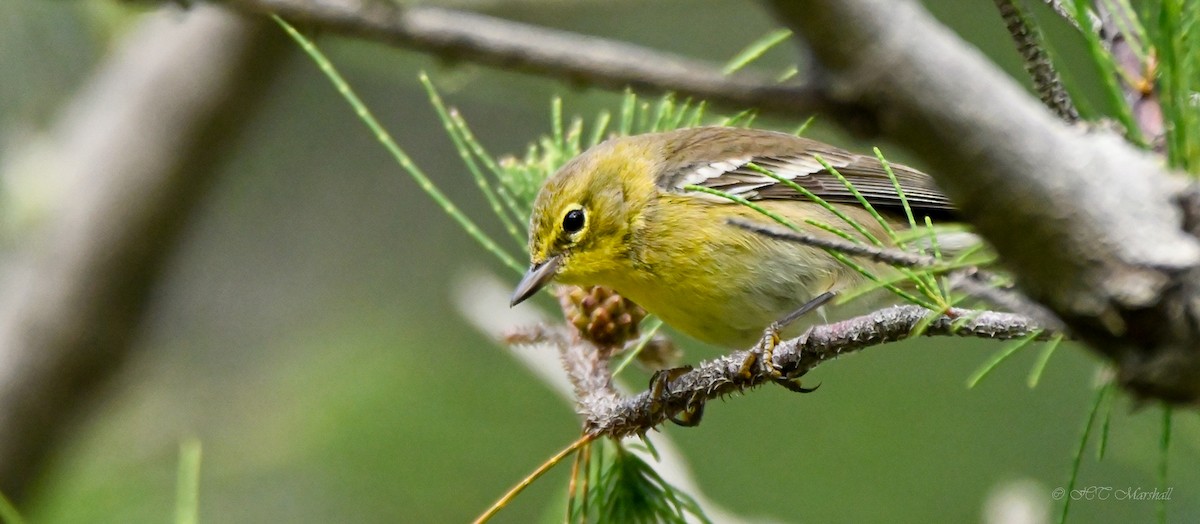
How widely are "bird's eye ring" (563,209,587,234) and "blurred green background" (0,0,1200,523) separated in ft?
2.94

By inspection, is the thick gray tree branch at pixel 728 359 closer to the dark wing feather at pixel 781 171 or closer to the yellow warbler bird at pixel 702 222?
the yellow warbler bird at pixel 702 222

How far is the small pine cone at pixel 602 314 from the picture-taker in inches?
100

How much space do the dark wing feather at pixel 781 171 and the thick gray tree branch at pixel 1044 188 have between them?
1.96 m

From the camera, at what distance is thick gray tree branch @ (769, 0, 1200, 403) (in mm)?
877

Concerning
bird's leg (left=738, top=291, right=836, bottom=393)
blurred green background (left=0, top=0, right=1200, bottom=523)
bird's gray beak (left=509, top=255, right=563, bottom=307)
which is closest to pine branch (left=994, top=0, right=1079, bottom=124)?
bird's leg (left=738, top=291, right=836, bottom=393)

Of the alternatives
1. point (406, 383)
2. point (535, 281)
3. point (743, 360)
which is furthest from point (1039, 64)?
point (406, 383)

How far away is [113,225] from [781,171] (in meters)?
3.60

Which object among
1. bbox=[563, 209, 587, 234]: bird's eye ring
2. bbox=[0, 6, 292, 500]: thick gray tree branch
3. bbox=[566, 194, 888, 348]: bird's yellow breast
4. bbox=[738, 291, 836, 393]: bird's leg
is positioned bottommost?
bbox=[738, 291, 836, 393]: bird's leg

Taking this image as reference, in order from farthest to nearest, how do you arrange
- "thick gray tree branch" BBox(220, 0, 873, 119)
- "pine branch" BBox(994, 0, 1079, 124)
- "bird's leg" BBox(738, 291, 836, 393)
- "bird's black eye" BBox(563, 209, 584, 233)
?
"bird's black eye" BBox(563, 209, 584, 233), "bird's leg" BBox(738, 291, 836, 393), "pine branch" BBox(994, 0, 1079, 124), "thick gray tree branch" BBox(220, 0, 873, 119)

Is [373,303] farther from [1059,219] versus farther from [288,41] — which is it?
[1059,219]

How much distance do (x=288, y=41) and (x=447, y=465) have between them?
7.14 feet

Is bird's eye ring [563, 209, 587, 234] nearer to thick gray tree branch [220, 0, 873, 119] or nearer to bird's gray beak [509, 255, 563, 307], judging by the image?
bird's gray beak [509, 255, 563, 307]

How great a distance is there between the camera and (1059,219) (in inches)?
37.4

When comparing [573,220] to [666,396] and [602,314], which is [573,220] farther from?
[666,396]
